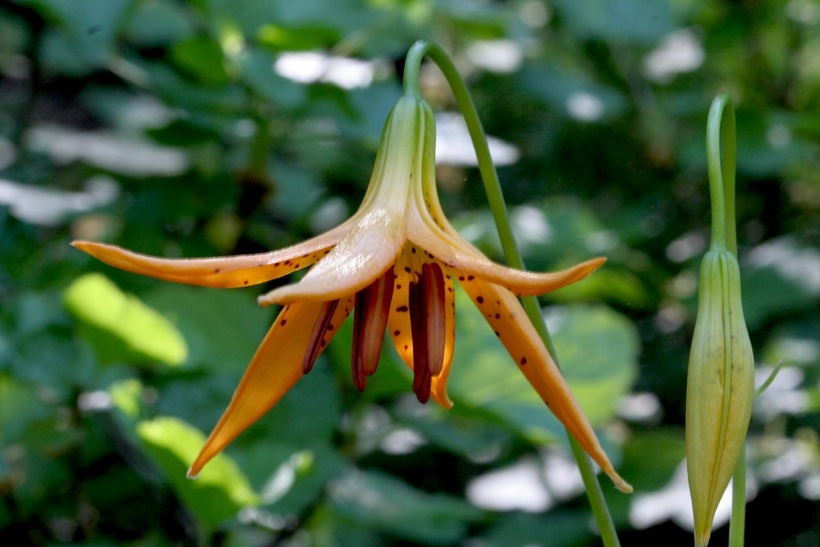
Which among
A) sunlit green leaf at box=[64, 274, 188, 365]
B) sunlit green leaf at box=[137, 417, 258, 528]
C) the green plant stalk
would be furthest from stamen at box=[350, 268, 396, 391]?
sunlit green leaf at box=[64, 274, 188, 365]

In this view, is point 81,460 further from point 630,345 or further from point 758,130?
point 758,130

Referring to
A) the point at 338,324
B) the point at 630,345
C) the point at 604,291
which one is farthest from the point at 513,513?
the point at 338,324

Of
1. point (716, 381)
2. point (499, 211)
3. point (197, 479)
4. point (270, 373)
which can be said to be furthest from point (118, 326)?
point (716, 381)

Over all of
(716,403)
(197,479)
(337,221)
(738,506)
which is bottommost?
(337,221)

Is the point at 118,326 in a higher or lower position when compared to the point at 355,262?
lower

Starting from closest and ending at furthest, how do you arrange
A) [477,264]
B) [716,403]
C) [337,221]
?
1. [477,264]
2. [716,403]
3. [337,221]

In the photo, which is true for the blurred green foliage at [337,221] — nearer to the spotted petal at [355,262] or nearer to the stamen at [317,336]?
the stamen at [317,336]

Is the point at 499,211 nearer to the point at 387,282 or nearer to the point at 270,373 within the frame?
the point at 387,282

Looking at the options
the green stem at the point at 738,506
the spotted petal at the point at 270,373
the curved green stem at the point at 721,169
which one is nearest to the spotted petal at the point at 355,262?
the spotted petal at the point at 270,373
